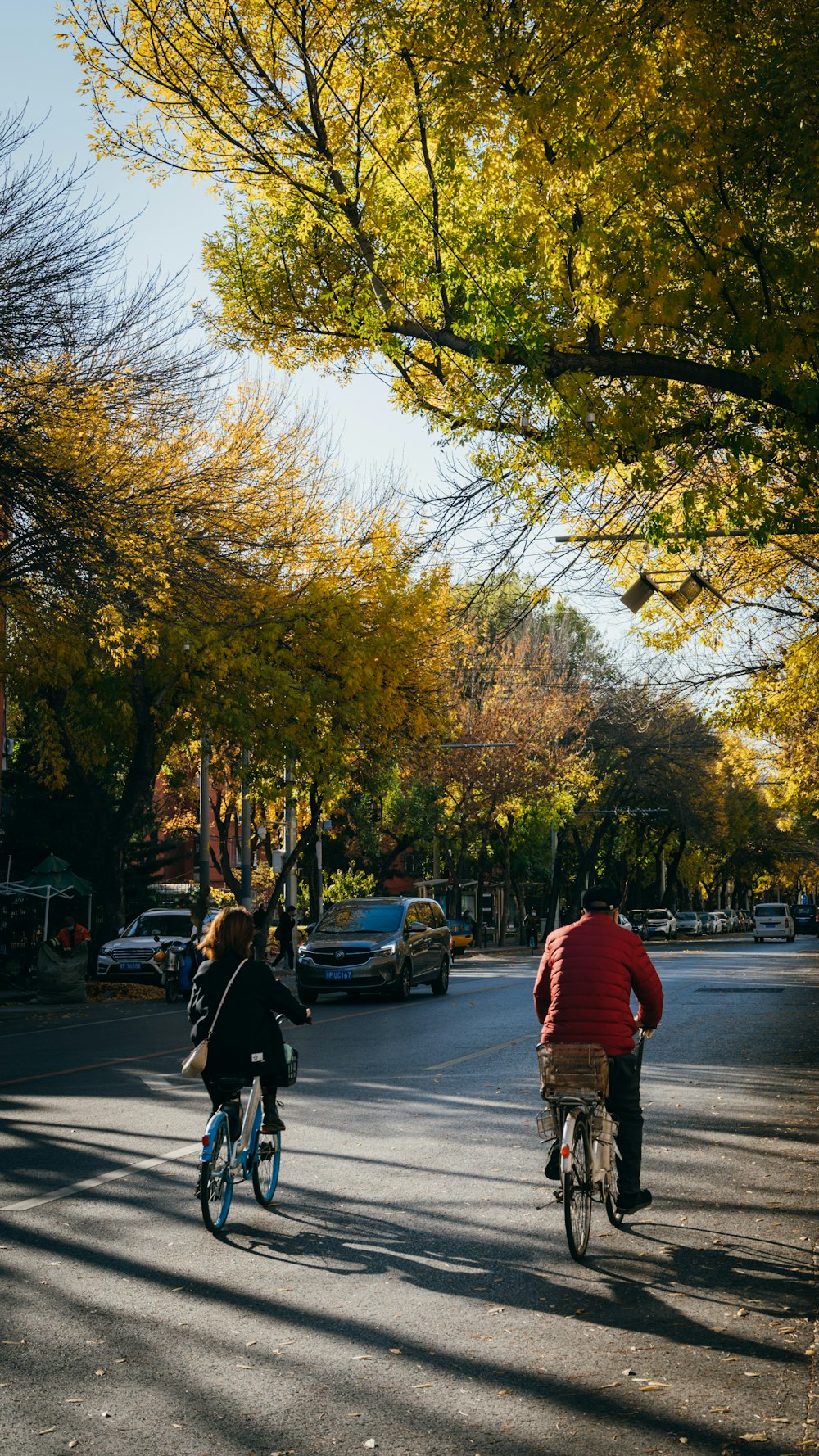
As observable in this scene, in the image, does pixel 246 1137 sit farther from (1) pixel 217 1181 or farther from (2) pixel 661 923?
(2) pixel 661 923

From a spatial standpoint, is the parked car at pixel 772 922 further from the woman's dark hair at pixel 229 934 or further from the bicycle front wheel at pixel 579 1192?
the bicycle front wheel at pixel 579 1192

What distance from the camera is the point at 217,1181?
7.55 meters

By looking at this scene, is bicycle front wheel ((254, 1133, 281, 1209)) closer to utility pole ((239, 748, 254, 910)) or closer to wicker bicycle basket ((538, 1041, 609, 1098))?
wicker bicycle basket ((538, 1041, 609, 1098))

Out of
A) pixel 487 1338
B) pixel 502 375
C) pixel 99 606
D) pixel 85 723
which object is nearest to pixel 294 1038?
pixel 99 606

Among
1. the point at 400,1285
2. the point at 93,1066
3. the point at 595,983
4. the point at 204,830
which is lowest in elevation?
the point at 400,1285

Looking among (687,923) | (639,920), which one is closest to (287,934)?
(639,920)

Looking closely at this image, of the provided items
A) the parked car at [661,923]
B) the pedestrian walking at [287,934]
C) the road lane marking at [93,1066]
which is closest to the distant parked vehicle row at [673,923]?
the parked car at [661,923]

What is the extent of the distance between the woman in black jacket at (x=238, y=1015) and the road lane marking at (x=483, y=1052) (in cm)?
692

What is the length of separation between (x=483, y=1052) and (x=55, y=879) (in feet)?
47.5

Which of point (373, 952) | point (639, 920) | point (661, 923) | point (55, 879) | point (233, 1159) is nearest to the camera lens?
point (233, 1159)

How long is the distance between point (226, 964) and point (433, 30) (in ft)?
22.1

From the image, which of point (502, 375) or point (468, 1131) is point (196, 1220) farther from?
point (502, 375)

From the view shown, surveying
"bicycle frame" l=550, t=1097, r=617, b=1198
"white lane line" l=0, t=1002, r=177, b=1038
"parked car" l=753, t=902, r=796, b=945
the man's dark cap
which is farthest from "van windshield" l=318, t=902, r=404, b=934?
"parked car" l=753, t=902, r=796, b=945

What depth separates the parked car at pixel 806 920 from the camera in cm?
9162
